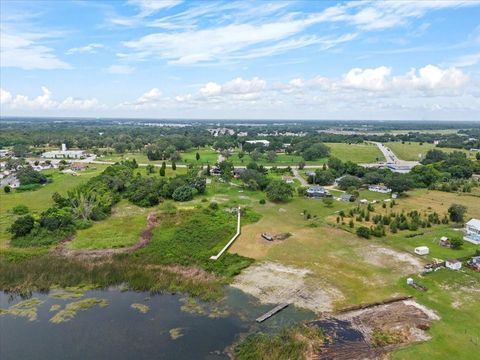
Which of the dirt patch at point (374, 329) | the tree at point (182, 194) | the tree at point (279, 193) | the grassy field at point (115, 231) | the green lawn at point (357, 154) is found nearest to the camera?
the dirt patch at point (374, 329)

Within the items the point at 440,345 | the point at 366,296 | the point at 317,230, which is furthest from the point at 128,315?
the point at 317,230

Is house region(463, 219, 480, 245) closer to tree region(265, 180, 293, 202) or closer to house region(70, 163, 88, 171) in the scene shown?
tree region(265, 180, 293, 202)

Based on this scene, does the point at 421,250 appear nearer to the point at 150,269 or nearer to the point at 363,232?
the point at 363,232

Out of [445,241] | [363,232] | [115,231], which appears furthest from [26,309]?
[445,241]

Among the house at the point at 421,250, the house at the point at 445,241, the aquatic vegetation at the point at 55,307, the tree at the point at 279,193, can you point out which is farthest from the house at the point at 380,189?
the aquatic vegetation at the point at 55,307

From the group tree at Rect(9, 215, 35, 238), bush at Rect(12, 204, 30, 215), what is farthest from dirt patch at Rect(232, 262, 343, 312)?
bush at Rect(12, 204, 30, 215)

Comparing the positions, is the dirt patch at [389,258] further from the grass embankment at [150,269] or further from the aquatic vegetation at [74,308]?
the aquatic vegetation at [74,308]

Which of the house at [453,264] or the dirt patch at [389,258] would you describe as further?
the dirt patch at [389,258]
